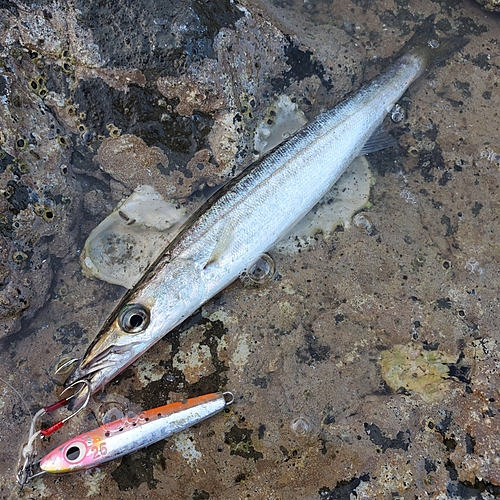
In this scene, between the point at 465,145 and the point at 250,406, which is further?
the point at 465,145

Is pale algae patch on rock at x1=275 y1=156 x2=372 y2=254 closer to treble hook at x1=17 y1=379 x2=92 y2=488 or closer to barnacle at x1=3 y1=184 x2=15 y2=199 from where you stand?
treble hook at x1=17 y1=379 x2=92 y2=488

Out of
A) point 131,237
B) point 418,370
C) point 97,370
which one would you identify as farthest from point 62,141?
point 418,370

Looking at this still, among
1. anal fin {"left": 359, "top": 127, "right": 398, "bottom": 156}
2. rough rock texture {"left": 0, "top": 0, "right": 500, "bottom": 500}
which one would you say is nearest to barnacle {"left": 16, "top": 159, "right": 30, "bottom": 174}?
rough rock texture {"left": 0, "top": 0, "right": 500, "bottom": 500}

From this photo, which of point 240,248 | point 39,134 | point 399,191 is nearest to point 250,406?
point 240,248

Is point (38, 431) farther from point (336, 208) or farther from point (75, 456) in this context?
point (336, 208)

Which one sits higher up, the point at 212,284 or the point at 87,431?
the point at 212,284

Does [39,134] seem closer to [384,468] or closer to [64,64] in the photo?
[64,64]
